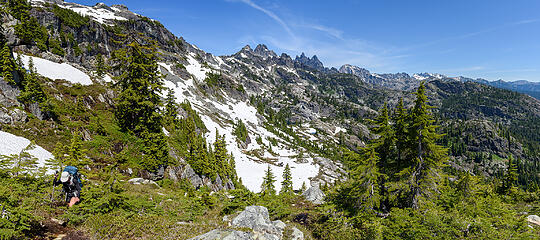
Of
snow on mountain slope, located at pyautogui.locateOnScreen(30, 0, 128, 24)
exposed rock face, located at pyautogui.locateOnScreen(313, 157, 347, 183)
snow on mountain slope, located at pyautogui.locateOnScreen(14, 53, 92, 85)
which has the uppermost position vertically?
snow on mountain slope, located at pyautogui.locateOnScreen(30, 0, 128, 24)

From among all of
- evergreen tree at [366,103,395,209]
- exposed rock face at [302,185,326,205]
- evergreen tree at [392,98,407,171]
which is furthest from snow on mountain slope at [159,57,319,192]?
evergreen tree at [392,98,407,171]

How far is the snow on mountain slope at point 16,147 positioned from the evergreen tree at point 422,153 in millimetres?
26642

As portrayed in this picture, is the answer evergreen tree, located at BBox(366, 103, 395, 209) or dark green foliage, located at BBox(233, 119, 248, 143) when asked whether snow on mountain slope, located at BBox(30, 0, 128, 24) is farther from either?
evergreen tree, located at BBox(366, 103, 395, 209)

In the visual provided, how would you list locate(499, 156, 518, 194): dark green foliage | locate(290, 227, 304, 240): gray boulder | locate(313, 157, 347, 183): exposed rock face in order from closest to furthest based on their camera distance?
locate(290, 227, 304, 240): gray boulder, locate(499, 156, 518, 194): dark green foliage, locate(313, 157, 347, 183): exposed rock face

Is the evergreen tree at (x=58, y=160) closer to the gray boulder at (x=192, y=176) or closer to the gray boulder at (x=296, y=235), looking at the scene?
the gray boulder at (x=296, y=235)

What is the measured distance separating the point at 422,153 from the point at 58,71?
150 feet

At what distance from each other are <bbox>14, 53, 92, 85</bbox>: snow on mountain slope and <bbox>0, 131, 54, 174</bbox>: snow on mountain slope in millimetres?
16669

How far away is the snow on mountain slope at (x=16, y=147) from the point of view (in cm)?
1534

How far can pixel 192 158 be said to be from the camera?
36.3 meters

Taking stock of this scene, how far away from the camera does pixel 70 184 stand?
951 centimetres

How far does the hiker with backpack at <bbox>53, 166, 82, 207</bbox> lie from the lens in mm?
9319

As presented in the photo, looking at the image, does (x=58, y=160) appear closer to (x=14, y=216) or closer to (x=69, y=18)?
(x=14, y=216)

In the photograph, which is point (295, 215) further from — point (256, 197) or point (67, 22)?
point (67, 22)

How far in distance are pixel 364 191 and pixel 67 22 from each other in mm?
130712
